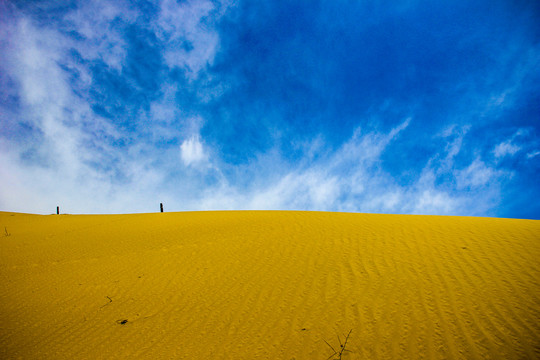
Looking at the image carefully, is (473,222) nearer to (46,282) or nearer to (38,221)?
(46,282)

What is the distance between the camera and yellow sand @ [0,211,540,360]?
11.6 feet

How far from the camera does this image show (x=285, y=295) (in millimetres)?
4801

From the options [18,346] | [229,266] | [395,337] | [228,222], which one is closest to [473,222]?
[395,337]

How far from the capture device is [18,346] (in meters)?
3.80

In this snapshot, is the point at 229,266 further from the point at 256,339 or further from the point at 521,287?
the point at 521,287

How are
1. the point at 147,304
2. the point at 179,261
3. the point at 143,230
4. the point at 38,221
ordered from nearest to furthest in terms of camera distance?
the point at 147,304
the point at 179,261
the point at 143,230
the point at 38,221

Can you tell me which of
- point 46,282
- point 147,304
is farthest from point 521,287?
point 46,282

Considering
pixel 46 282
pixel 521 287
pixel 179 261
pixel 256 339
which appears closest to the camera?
pixel 256 339

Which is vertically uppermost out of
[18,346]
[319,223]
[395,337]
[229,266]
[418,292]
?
[319,223]

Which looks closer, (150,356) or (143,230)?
(150,356)

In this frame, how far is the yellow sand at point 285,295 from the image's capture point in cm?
355

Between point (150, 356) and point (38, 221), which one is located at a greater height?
point (38, 221)

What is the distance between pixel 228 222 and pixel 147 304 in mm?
6205

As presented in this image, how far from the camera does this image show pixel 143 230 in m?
10.6
